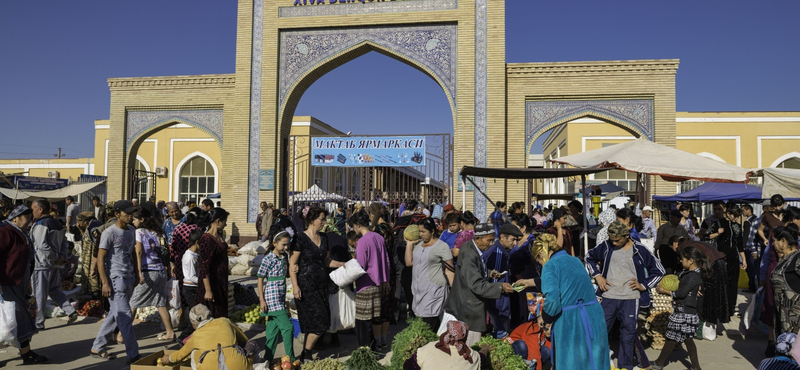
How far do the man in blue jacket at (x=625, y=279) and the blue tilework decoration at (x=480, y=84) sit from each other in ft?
28.0

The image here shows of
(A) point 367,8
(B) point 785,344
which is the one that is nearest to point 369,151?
(A) point 367,8

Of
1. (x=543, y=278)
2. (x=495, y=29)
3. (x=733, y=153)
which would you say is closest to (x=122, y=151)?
(x=495, y=29)

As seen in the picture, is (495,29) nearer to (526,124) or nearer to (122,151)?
(526,124)

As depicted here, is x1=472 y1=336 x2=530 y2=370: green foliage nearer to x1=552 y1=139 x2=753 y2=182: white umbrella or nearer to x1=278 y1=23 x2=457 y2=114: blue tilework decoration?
x1=552 y1=139 x2=753 y2=182: white umbrella

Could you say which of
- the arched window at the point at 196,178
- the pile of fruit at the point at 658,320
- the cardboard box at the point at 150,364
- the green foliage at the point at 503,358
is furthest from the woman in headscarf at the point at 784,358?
the arched window at the point at 196,178

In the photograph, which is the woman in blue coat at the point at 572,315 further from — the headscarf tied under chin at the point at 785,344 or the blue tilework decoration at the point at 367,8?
the blue tilework decoration at the point at 367,8

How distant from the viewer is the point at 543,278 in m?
3.86

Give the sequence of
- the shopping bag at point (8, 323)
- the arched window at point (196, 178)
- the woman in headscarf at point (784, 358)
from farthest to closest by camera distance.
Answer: the arched window at point (196, 178), the shopping bag at point (8, 323), the woman in headscarf at point (784, 358)

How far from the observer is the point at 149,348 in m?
5.82

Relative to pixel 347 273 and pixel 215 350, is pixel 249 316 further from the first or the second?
pixel 215 350

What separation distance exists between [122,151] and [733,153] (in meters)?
23.9

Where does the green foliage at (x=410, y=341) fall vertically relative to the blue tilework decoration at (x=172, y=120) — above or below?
below

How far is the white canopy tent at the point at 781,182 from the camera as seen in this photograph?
7781 mm

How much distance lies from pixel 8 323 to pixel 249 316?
2.59m
